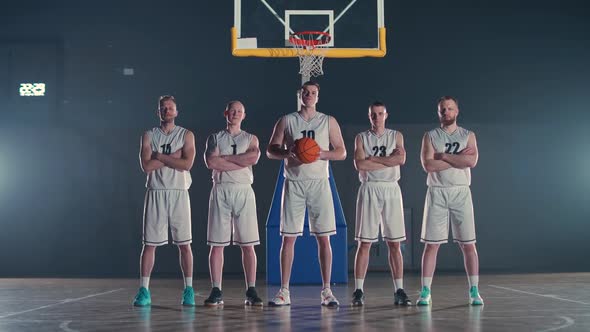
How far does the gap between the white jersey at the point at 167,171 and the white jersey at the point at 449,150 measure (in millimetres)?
1869

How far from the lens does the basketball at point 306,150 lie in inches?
201

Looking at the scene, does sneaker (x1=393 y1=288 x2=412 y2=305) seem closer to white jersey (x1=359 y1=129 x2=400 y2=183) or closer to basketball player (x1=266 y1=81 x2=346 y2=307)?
basketball player (x1=266 y1=81 x2=346 y2=307)

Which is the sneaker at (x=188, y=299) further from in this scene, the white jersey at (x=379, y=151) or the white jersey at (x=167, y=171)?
the white jersey at (x=379, y=151)

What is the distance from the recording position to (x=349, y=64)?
10992 millimetres

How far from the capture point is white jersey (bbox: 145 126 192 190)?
5484mm

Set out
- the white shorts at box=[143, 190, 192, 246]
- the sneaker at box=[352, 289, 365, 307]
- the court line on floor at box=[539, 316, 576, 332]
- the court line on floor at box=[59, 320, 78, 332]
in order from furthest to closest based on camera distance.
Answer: the white shorts at box=[143, 190, 192, 246], the sneaker at box=[352, 289, 365, 307], the court line on floor at box=[59, 320, 78, 332], the court line on floor at box=[539, 316, 576, 332]

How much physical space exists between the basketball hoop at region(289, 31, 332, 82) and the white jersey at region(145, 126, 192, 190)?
2.78m

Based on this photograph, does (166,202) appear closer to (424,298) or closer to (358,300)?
(358,300)

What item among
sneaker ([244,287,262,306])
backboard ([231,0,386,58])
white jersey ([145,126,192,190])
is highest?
backboard ([231,0,386,58])

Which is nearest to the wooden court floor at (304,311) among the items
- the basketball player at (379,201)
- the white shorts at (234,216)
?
the basketball player at (379,201)

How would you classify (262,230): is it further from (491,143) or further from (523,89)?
(523,89)

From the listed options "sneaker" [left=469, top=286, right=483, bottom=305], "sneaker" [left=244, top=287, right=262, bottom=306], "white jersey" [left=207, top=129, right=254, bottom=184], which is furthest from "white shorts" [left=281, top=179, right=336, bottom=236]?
"sneaker" [left=469, top=286, right=483, bottom=305]

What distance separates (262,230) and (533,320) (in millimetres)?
6410

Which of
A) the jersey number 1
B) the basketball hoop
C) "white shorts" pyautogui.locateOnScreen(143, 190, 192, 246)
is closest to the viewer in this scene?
"white shorts" pyautogui.locateOnScreen(143, 190, 192, 246)
